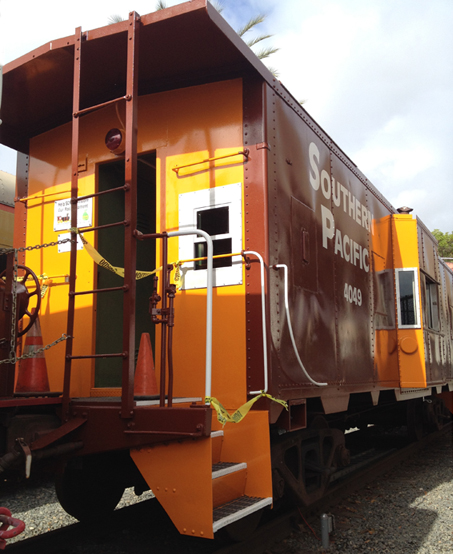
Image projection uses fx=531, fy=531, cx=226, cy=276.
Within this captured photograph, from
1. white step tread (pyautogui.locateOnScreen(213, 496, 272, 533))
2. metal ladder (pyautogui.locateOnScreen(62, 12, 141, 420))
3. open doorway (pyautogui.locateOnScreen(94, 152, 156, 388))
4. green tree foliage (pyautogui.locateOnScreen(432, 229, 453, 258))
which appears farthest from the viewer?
green tree foliage (pyautogui.locateOnScreen(432, 229, 453, 258))

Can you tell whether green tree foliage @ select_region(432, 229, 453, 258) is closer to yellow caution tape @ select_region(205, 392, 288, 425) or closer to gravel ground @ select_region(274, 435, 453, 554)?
Answer: gravel ground @ select_region(274, 435, 453, 554)

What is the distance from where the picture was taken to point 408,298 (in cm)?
693

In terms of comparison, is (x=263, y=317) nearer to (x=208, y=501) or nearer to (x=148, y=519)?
(x=208, y=501)

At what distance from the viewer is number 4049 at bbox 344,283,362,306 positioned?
537 cm

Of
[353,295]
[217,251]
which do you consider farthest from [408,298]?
[217,251]

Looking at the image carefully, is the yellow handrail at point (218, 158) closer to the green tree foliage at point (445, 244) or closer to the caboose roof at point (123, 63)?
the caboose roof at point (123, 63)

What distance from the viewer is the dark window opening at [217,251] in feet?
13.0

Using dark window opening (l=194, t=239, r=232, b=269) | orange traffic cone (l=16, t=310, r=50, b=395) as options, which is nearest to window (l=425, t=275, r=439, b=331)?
dark window opening (l=194, t=239, r=232, b=269)

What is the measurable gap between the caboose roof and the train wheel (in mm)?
3044

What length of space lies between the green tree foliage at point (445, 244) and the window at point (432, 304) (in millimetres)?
33026

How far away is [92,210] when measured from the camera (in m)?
4.62

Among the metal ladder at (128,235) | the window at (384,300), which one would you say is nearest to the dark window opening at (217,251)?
the metal ladder at (128,235)

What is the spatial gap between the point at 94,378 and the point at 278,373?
1619mm

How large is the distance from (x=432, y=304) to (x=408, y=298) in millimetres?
1387
